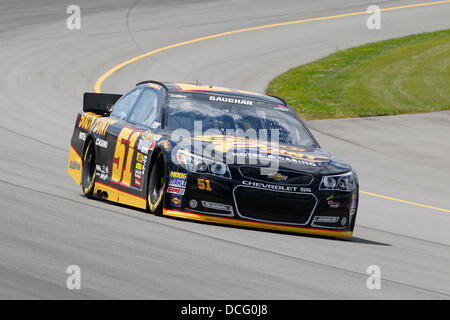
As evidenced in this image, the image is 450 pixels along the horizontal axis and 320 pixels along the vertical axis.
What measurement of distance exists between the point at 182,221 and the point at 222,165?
0.64 meters

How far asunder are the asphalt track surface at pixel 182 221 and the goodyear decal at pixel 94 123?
29.7 inches

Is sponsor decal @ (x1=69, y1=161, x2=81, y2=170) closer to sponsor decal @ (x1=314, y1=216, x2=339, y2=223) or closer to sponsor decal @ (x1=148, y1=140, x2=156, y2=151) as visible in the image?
sponsor decal @ (x1=148, y1=140, x2=156, y2=151)

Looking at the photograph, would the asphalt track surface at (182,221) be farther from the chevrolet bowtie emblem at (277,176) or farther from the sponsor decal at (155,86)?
the sponsor decal at (155,86)

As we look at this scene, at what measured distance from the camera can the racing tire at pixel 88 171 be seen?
1031 cm

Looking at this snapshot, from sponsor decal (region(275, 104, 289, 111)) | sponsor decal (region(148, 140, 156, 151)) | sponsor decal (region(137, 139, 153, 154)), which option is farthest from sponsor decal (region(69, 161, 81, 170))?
sponsor decal (region(275, 104, 289, 111))

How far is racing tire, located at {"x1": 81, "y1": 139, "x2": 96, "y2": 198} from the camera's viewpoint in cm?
1031

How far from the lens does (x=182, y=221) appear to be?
8.34 m

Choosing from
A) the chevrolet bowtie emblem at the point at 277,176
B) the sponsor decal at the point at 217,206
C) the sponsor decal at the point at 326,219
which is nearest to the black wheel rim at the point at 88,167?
the sponsor decal at the point at 217,206

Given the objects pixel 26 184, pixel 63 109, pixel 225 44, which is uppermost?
pixel 225 44

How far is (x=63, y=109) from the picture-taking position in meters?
18.9

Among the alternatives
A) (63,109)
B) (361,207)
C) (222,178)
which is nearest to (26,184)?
(222,178)

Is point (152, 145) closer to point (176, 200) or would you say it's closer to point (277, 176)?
point (176, 200)
